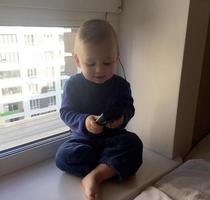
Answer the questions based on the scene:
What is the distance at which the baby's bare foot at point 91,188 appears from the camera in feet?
2.30

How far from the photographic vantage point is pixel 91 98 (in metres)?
0.82

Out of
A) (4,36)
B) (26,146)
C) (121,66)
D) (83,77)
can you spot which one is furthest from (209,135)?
(4,36)

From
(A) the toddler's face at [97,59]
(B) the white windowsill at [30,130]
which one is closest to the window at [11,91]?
(B) the white windowsill at [30,130]

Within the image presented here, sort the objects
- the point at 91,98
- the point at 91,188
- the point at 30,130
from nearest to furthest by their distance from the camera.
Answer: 1. the point at 91,188
2. the point at 91,98
3. the point at 30,130

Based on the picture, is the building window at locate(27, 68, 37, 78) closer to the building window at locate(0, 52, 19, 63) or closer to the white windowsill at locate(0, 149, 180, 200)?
the building window at locate(0, 52, 19, 63)

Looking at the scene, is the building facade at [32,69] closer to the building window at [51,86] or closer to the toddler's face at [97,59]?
the building window at [51,86]

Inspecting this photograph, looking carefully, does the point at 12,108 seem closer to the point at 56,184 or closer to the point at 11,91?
the point at 11,91

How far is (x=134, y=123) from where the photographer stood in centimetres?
104

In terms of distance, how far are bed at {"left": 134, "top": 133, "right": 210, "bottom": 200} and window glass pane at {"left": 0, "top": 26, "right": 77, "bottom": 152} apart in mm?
429

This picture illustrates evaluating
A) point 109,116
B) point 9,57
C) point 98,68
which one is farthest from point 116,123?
point 9,57

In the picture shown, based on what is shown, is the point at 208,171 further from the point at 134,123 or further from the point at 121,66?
the point at 121,66

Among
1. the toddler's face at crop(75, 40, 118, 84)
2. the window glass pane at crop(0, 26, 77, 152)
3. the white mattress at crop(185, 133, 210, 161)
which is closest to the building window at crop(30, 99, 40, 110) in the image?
the window glass pane at crop(0, 26, 77, 152)

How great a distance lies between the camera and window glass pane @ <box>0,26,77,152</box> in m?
0.80

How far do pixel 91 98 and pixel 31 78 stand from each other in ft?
0.72
